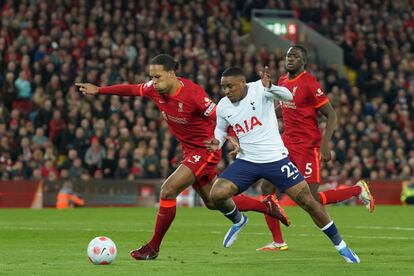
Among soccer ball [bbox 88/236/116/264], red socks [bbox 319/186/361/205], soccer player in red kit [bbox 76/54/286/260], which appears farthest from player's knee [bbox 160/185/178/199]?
red socks [bbox 319/186/361/205]

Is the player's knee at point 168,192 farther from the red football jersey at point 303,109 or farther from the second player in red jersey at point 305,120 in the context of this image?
the red football jersey at point 303,109

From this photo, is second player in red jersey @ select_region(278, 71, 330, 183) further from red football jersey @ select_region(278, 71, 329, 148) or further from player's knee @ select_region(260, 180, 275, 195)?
player's knee @ select_region(260, 180, 275, 195)

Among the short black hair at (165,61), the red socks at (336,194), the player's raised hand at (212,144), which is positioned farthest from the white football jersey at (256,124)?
the red socks at (336,194)

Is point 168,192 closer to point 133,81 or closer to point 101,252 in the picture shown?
point 101,252

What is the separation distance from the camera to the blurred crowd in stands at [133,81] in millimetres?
28375

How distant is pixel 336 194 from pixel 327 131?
110cm

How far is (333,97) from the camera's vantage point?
3341 centimetres

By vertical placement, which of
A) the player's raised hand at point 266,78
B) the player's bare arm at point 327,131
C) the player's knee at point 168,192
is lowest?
the player's knee at point 168,192

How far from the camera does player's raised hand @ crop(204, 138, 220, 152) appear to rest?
1255 centimetres

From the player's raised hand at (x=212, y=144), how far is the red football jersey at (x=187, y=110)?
88cm

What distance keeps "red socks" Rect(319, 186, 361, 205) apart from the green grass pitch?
63 centimetres

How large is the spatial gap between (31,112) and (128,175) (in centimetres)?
290

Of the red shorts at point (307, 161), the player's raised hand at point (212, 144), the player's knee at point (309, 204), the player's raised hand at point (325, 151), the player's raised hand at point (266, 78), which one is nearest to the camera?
the player's raised hand at point (266, 78)

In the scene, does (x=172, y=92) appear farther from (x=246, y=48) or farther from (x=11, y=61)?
(x=246, y=48)
